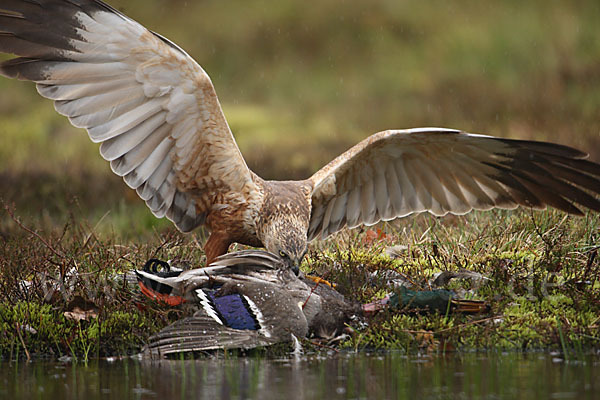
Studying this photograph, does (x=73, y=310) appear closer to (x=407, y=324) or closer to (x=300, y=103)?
(x=407, y=324)

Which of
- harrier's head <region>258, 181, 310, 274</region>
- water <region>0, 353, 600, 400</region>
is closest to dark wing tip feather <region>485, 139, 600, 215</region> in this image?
harrier's head <region>258, 181, 310, 274</region>

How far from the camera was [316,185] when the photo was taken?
22.0 ft

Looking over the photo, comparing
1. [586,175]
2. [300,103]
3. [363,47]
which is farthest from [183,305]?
[363,47]

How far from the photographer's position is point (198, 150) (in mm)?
6250

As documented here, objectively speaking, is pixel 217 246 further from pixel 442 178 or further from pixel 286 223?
pixel 442 178

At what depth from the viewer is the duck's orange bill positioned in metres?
5.49

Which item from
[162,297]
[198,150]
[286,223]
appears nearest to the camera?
[162,297]

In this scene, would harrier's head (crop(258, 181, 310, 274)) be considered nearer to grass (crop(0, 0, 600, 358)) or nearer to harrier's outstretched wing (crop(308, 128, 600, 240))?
grass (crop(0, 0, 600, 358))

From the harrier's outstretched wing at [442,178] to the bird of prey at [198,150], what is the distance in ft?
0.03

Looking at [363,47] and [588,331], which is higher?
[363,47]

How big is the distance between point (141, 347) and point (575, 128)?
390 inches

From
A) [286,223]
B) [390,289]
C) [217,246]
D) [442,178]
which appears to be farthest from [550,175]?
[217,246]

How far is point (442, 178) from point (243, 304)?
2.48 meters

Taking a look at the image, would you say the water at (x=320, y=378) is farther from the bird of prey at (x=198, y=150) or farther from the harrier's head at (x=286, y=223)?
the bird of prey at (x=198, y=150)
